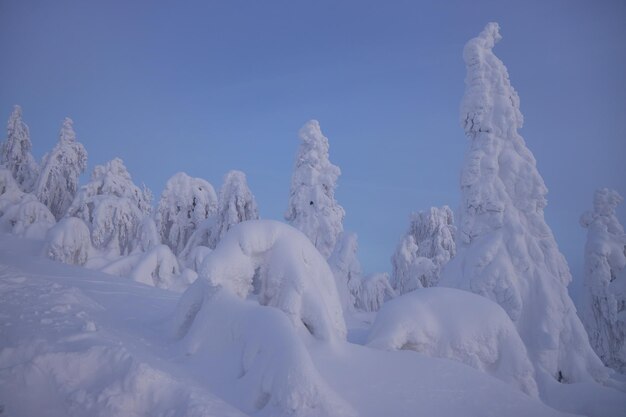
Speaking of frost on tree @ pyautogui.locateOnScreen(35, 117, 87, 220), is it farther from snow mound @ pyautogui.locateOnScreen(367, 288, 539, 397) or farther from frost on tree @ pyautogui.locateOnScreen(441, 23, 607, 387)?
snow mound @ pyautogui.locateOnScreen(367, 288, 539, 397)

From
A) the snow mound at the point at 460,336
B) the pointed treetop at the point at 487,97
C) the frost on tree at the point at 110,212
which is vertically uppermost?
the pointed treetop at the point at 487,97

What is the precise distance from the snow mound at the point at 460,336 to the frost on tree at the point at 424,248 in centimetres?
2061

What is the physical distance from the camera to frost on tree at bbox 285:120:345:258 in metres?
22.6

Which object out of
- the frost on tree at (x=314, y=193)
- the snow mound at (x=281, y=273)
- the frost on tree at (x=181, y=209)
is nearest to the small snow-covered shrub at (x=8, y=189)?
the frost on tree at (x=181, y=209)

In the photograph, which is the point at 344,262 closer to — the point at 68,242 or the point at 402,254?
the point at 402,254

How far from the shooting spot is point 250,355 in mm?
6090

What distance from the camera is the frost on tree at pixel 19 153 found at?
3284 centimetres

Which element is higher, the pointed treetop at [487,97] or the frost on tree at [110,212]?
the pointed treetop at [487,97]

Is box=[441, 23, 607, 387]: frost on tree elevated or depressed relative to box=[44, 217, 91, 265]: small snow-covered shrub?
elevated

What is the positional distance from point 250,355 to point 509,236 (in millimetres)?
11819

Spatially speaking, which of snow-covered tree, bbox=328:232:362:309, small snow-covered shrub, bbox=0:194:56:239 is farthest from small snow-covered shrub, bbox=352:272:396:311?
small snow-covered shrub, bbox=0:194:56:239

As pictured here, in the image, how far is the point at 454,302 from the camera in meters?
9.29

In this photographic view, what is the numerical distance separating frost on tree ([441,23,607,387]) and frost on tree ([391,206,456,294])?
49.1ft

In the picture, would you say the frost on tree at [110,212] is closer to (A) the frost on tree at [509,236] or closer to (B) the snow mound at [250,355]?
(B) the snow mound at [250,355]
